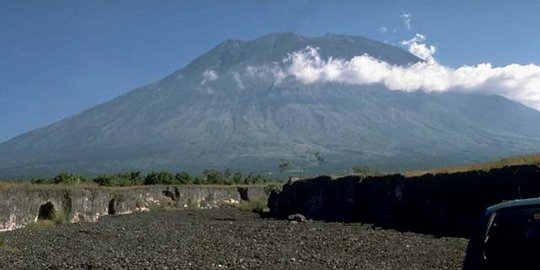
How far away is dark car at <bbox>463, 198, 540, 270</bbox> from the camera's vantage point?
6.85 meters

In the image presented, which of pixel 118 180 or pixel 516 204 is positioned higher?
pixel 118 180

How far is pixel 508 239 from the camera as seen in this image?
699 cm

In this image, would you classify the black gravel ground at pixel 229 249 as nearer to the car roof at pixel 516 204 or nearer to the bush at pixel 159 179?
the car roof at pixel 516 204

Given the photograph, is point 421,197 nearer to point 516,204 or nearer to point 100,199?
point 100,199

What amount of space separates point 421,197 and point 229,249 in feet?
41.6

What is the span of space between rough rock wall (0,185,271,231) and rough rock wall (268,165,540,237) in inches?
520

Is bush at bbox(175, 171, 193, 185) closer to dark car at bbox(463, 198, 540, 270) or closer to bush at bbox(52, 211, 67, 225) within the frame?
bush at bbox(52, 211, 67, 225)

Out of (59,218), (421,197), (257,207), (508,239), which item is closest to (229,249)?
(421,197)

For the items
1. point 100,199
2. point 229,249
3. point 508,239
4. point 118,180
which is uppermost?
point 118,180

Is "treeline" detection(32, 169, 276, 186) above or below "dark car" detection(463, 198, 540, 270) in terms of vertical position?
above

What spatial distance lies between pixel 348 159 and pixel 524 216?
191320 millimetres

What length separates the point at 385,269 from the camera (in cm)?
1703

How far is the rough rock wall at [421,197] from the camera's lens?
26.7 metres

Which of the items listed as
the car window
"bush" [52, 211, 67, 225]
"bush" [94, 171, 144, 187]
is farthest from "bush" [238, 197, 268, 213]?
the car window
